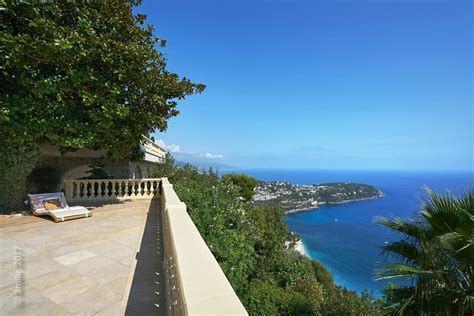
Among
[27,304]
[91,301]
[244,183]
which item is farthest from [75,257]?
[244,183]

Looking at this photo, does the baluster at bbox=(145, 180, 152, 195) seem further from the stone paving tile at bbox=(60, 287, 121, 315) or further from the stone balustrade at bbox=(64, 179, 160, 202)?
the stone paving tile at bbox=(60, 287, 121, 315)

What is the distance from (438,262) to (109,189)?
11799mm

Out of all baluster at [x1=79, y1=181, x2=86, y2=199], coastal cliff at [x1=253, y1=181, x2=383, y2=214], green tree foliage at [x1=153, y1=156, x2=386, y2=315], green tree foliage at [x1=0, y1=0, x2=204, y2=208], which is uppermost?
green tree foliage at [x1=0, y1=0, x2=204, y2=208]

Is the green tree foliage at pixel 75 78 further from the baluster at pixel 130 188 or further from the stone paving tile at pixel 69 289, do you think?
the stone paving tile at pixel 69 289

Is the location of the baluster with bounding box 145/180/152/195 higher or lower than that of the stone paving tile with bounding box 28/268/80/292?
higher

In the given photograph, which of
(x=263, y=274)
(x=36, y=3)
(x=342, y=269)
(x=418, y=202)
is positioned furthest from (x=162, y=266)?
(x=342, y=269)

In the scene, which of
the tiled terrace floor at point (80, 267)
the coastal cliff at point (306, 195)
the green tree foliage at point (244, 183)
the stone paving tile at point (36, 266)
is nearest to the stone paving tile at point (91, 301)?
the tiled terrace floor at point (80, 267)

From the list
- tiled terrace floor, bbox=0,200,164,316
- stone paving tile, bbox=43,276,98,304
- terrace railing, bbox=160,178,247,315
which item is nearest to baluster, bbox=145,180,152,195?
tiled terrace floor, bbox=0,200,164,316

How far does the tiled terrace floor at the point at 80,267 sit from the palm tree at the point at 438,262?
13.0 feet

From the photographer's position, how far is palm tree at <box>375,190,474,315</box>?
13.1 ft

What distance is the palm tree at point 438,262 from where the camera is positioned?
3984 mm

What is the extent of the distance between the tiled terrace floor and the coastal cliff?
69.9m

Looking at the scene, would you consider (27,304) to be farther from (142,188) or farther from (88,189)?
(88,189)

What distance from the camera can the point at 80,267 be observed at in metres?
4.50
